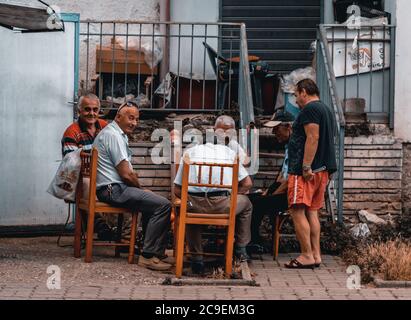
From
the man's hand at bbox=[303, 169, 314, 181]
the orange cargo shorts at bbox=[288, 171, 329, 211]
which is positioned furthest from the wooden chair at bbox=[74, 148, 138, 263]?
the man's hand at bbox=[303, 169, 314, 181]

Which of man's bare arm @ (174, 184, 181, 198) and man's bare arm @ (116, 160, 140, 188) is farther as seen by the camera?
man's bare arm @ (116, 160, 140, 188)

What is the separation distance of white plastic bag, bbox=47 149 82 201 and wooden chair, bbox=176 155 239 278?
128 centimetres

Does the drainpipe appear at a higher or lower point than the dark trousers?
higher

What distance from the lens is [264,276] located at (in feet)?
30.8

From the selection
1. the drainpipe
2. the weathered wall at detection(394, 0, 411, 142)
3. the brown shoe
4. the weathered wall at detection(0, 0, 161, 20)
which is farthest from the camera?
the weathered wall at detection(0, 0, 161, 20)

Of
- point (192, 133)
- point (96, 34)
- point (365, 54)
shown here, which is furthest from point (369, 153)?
point (96, 34)

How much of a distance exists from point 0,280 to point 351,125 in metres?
5.34

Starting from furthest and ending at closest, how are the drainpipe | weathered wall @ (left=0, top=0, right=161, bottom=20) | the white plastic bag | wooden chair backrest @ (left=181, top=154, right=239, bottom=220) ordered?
weathered wall @ (left=0, top=0, right=161, bottom=20)
the drainpipe
the white plastic bag
wooden chair backrest @ (left=181, top=154, right=239, bottom=220)

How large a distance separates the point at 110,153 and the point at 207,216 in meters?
1.22

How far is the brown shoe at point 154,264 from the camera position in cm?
957

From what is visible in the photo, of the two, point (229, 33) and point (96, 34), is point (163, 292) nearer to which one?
point (96, 34)

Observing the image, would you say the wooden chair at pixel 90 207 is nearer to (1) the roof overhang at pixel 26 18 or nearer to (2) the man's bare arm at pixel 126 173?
(2) the man's bare arm at pixel 126 173

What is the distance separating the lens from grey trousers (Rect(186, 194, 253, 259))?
941 cm

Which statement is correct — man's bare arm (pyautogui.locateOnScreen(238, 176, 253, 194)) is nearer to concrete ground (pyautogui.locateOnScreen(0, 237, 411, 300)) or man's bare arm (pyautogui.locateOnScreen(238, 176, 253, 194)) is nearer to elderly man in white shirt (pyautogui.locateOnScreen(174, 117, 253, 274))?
elderly man in white shirt (pyautogui.locateOnScreen(174, 117, 253, 274))
